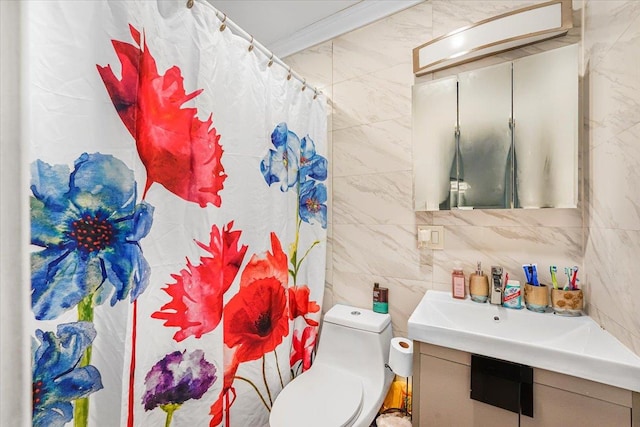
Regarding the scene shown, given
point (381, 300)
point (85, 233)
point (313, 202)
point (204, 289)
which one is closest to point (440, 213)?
point (381, 300)

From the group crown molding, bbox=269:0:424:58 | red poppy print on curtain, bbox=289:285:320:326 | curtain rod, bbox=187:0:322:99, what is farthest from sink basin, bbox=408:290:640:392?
crown molding, bbox=269:0:424:58

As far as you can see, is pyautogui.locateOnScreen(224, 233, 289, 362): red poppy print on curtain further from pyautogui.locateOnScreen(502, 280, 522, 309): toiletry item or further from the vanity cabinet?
pyautogui.locateOnScreen(502, 280, 522, 309): toiletry item

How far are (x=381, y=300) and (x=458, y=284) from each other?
0.41m

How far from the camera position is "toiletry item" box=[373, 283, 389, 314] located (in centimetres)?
152

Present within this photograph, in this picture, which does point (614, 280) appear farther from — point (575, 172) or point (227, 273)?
point (227, 273)

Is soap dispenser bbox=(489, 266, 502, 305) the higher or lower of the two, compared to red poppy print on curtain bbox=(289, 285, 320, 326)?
higher

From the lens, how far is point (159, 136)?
875mm

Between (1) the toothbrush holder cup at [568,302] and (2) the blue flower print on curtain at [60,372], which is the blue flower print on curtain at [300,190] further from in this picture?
(1) the toothbrush holder cup at [568,302]

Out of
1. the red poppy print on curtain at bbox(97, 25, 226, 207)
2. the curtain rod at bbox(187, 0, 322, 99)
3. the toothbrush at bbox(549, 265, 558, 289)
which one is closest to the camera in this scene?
the red poppy print on curtain at bbox(97, 25, 226, 207)

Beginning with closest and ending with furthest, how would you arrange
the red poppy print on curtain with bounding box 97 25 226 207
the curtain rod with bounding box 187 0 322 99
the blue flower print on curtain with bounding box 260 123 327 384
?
1. the red poppy print on curtain with bounding box 97 25 226 207
2. the curtain rod with bounding box 187 0 322 99
3. the blue flower print on curtain with bounding box 260 123 327 384

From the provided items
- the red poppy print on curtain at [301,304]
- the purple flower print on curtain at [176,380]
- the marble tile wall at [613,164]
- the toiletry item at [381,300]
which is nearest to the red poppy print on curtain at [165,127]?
the purple flower print on curtain at [176,380]

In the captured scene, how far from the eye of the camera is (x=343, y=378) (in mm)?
1375

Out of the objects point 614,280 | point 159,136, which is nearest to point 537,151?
point 614,280

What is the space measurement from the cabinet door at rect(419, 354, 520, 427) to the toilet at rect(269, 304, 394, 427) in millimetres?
304
